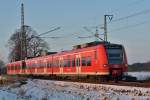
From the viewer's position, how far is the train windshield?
3044 centimetres

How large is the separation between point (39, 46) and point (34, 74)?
39.5m

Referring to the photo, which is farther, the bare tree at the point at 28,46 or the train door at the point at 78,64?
the bare tree at the point at 28,46

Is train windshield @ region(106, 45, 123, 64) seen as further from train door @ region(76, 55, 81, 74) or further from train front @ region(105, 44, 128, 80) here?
train door @ region(76, 55, 81, 74)

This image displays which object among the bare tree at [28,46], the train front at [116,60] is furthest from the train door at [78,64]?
the bare tree at [28,46]

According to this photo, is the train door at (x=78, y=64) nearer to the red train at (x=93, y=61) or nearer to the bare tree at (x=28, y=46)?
the red train at (x=93, y=61)

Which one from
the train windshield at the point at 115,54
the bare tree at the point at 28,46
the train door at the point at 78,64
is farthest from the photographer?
the bare tree at the point at 28,46

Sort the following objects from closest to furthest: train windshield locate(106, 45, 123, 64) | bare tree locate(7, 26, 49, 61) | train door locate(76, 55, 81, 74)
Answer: train windshield locate(106, 45, 123, 64), train door locate(76, 55, 81, 74), bare tree locate(7, 26, 49, 61)

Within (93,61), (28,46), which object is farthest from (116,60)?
(28,46)

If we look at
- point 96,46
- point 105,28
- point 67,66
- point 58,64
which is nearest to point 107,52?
point 96,46

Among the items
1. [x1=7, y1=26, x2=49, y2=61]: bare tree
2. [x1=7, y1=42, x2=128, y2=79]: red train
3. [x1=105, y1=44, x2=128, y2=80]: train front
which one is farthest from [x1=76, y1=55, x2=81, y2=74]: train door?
[x1=7, y1=26, x2=49, y2=61]: bare tree

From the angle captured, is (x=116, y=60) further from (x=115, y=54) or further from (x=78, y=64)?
(x=78, y=64)

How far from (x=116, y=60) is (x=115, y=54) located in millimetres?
454

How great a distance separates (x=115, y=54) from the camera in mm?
30797

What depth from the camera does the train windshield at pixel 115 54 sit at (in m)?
30.4
